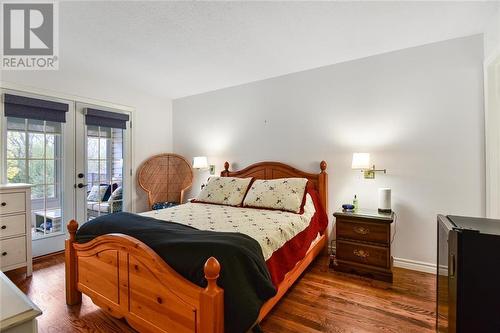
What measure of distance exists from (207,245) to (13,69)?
319 cm

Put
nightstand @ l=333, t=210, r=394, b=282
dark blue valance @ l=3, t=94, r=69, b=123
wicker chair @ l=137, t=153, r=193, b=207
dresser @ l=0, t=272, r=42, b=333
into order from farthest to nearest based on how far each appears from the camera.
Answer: wicker chair @ l=137, t=153, r=193, b=207 < dark blue valance @ l=3, t=94, r=69, b=123 < nightstand @ l=333, t=210, r=394, b=282 < dresser @ l=0, t=272, r=42, b=333

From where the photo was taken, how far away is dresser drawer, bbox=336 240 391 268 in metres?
2.38

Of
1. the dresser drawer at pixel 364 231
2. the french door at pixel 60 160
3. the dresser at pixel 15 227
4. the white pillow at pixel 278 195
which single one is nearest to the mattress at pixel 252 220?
the white pillow at pixel 278 195

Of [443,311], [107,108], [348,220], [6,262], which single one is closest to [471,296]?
[443,311]

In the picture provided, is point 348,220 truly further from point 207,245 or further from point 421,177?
point 207,245

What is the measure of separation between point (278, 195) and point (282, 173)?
0.67 meters

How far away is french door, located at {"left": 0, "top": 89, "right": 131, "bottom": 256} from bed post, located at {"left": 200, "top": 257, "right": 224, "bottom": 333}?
295 cm

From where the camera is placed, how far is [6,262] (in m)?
2.39

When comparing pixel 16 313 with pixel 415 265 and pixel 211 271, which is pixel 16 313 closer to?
pixel 211 271

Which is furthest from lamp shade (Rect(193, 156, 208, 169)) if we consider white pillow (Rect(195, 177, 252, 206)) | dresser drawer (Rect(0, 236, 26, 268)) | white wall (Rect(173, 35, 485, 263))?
dresser drawer (Rect(0, 236, 26, 268))

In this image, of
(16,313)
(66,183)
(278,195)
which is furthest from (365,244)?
(66,183)

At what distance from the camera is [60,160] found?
10.3ft

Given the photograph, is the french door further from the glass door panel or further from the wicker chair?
the wicker chair

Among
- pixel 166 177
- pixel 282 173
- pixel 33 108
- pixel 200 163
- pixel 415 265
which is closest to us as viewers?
pixel 415 265
